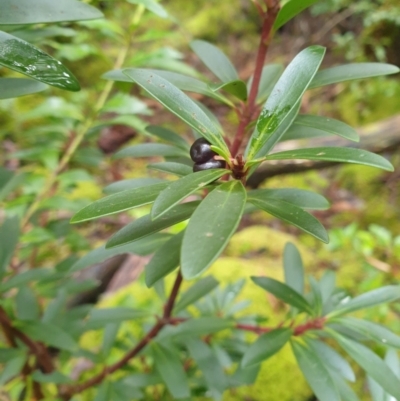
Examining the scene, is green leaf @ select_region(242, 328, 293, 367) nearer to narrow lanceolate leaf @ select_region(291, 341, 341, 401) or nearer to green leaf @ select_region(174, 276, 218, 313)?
narrow lanceolate leaf @ select_region(291, 341, 341, 401)

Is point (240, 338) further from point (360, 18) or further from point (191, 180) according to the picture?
point (360, 18)

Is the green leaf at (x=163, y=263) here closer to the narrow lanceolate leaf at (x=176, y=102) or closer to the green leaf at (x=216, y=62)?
the narrow lanceolate leaf at (x=176, y=102)

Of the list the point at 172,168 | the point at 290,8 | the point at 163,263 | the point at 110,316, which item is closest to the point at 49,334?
the point at 110,316

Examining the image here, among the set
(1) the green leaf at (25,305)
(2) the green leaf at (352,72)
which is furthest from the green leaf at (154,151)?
(1) the green leaf at (25,305)

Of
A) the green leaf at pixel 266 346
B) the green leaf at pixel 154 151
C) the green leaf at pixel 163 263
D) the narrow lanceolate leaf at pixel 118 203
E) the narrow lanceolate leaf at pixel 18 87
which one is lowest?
the green leaf at pixel 266 346

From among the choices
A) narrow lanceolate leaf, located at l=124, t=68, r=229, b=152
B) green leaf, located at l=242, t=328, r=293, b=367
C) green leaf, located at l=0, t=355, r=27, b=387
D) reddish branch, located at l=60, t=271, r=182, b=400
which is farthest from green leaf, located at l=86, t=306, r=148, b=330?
narrow lanceolate leaf, located at l=124, t=68, r=229, b=152

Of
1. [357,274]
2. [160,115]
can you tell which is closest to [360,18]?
[160,115]

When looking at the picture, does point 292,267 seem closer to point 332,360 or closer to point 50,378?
point 332,360
